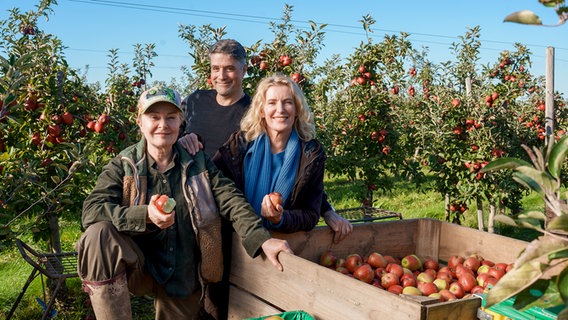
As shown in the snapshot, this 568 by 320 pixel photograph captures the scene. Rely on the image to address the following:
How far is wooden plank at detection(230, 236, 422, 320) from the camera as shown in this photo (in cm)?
178

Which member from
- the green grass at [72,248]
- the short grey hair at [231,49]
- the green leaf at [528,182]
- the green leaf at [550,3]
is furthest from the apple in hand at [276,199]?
the green grass at [72,248]

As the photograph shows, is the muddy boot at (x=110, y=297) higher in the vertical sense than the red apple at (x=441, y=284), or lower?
higher

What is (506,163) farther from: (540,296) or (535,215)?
(540,296)

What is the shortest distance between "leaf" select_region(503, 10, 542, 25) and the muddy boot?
184 cm

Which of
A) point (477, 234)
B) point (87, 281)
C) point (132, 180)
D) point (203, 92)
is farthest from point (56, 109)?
point (477, 234)

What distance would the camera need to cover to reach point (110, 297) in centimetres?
228

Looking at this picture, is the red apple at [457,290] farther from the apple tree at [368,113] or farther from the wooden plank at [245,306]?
the apple tree at [368,113]

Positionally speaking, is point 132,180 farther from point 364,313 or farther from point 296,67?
point 296,67

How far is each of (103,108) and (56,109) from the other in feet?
1.07

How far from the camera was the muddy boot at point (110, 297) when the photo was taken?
227cm

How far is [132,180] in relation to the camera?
8.16 feet

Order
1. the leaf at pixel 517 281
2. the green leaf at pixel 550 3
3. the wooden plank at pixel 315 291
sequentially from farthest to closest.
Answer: the wooden plank at pixel 315 291 < the leaf at pixel 517 281 < the green leaf at pixel 550 3

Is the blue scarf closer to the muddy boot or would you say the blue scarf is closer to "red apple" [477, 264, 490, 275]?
the muddy boot

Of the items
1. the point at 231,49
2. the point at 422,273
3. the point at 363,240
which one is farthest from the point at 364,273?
the point at 231,49
